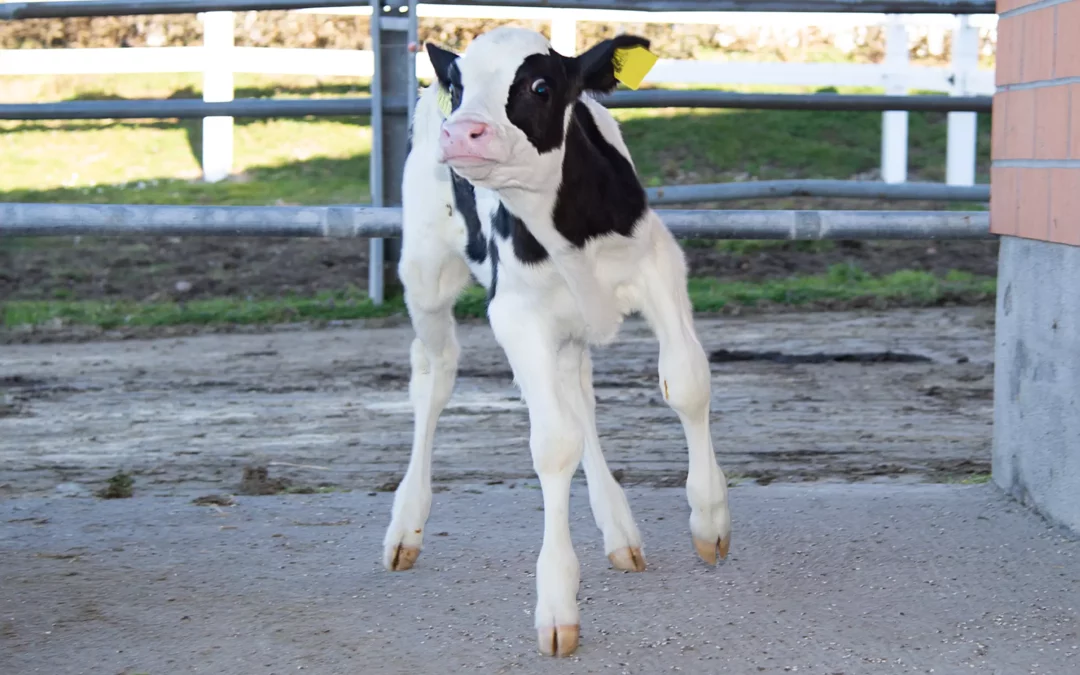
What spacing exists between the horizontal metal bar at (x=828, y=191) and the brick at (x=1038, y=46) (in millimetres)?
2112

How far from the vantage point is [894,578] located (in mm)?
3436

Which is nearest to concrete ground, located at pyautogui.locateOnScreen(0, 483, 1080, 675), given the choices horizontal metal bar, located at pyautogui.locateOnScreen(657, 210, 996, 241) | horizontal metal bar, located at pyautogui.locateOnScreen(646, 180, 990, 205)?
horizontal metal bar, located at pyautogui.locateOnScreen(657, 210, 996, 241)

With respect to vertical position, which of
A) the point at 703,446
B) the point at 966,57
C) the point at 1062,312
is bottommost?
the point at 703,446

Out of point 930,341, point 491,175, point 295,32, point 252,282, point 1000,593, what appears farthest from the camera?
point 295,32

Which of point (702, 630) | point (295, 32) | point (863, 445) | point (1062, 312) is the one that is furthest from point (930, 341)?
point (295, 32)

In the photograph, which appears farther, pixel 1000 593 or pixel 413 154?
pixel 413 154

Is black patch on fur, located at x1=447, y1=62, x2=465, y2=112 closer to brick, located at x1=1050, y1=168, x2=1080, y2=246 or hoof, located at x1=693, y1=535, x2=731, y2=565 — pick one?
hoof, located at x1=693, y1=535, x2=731, y2=565

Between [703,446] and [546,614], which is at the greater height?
[703,446]

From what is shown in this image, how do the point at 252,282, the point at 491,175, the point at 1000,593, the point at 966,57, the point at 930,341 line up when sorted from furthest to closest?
the point at 966,57, the point at 252,282, the point at 930,341, the point at 1000,593, the point at 491,175

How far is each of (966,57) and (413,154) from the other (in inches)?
293

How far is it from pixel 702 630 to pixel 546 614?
34 centimetres

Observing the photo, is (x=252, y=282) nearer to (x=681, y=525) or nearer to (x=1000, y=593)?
(x=681, y=525)

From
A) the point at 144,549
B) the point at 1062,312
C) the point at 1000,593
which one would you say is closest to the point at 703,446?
the point at 1000,593

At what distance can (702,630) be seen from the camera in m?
3.11
